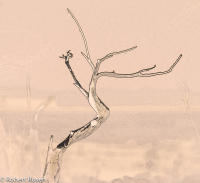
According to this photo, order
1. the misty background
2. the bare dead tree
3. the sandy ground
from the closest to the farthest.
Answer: the bare dead tree < the sandy ground < the misty background

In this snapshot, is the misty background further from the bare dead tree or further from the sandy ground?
the bare dead tree

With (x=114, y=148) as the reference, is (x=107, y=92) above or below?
above

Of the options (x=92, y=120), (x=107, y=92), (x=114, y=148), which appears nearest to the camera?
(x=92, y=120)

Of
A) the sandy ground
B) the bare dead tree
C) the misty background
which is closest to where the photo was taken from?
the bare dead tree

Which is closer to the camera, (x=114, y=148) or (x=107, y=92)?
(x=114, y=148)

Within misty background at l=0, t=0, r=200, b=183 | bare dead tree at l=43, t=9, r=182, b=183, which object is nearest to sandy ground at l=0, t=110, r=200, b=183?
misty background at l=0, t=0, r=200, b=183

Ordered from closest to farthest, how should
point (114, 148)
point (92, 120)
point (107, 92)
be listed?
point (92, 120) → point (114, 148) → point (107, 92)

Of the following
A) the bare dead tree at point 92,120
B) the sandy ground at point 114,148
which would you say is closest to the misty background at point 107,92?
the sandy ground at point 114,148

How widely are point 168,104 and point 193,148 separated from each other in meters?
1.17

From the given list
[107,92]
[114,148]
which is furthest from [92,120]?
[107,92]

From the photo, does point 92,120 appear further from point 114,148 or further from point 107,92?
point 107,92

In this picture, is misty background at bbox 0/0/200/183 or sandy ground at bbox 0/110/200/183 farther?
misty background at bbox 0/0/200/183

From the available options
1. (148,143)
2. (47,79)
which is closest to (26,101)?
(47,79)

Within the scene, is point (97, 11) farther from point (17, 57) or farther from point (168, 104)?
point (168, 104)
